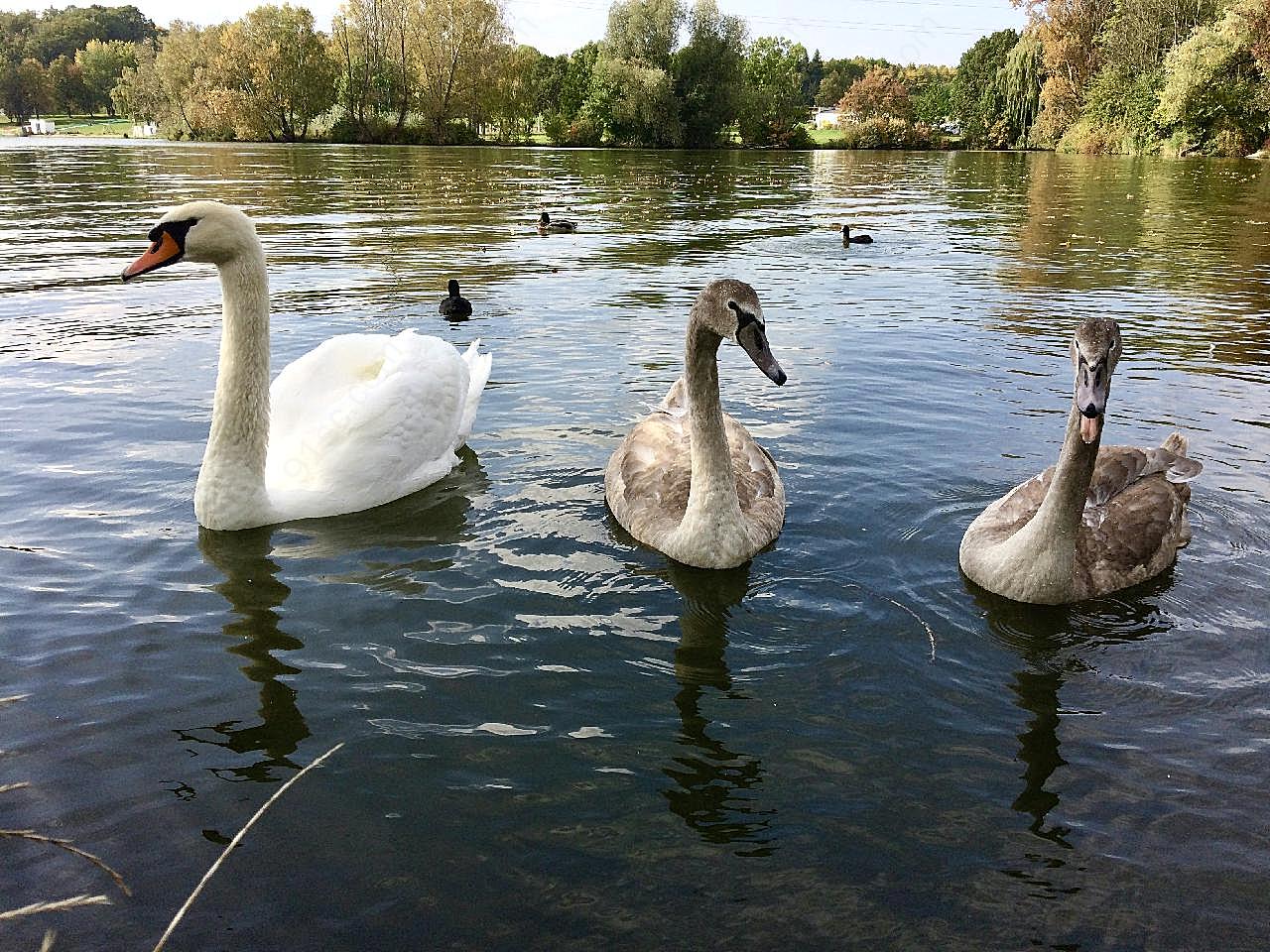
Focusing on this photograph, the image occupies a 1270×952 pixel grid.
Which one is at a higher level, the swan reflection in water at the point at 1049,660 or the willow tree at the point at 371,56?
the willow tree at the point at 371,56

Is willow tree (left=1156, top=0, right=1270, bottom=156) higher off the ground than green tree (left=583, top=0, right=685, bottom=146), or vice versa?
green tree (left=583, top=0, right=685, bottom=146)

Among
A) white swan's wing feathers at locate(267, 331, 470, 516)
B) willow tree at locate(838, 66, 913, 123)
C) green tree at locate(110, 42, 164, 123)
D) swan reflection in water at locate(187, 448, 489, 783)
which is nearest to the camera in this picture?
swan reflection in water at locate(187, 448, 489, 783)

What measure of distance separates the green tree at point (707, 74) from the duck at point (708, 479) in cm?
8384

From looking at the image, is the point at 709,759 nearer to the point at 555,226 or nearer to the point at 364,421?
the point at 364,421

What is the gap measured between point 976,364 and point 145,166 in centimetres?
4532

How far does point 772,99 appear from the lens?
94.1 m

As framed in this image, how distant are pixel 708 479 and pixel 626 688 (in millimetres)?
1768

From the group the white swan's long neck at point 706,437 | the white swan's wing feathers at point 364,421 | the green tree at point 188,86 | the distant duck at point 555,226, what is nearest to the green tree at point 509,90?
the green tree at point 188,86

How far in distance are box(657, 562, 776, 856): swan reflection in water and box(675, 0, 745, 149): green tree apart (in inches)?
3368

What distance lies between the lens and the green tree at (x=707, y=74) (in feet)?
284

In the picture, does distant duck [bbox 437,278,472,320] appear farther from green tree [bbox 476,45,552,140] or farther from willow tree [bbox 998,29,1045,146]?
willow tree [bbox 998,29,1045,146]

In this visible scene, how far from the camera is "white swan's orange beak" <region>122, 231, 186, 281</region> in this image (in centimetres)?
636

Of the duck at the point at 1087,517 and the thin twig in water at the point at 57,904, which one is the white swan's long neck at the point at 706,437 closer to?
the duck at the point at 1087,517

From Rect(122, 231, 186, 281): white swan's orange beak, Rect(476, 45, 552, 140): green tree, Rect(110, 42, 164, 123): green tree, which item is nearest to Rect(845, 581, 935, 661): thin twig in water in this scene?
Rect(122, 231, 186, 281): white swan's orange beak
